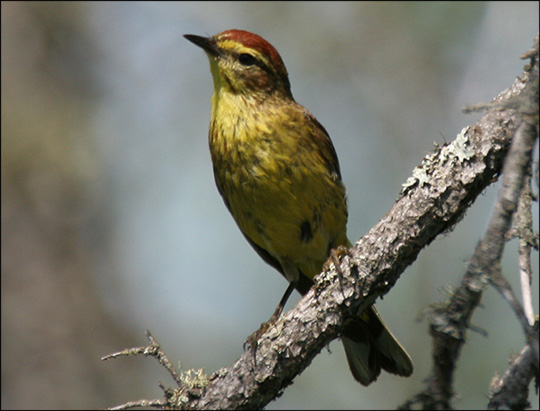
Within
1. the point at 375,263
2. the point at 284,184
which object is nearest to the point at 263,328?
the point at 284,184

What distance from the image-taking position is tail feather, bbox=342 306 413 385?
508 centimetres

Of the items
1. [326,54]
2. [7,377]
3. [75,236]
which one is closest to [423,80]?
[326,54]

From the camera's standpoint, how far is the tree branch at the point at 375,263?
3.71 meters

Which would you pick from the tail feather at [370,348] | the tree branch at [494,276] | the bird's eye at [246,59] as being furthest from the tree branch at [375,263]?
the bird's eye at [246,59]

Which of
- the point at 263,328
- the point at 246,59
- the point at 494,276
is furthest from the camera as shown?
the point at 246,59

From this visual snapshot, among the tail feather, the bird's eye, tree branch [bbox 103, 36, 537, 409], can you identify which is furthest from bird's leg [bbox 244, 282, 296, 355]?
the bird's eye

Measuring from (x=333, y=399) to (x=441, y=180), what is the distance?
5.91 metres

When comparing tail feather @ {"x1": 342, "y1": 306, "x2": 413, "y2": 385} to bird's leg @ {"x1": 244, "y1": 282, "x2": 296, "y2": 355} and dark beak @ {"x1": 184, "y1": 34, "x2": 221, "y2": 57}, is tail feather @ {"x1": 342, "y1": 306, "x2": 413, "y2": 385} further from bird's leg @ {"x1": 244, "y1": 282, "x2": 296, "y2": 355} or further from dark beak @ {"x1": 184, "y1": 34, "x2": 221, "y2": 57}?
dark beak @ {"x1": 184, "y1": 34, "x2": 221, "y2": 57}

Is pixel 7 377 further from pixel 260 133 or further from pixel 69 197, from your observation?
pixel 260 133

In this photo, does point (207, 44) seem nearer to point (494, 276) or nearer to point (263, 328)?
point (263, 328)

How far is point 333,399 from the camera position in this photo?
8.98 m

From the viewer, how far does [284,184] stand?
4.98 m

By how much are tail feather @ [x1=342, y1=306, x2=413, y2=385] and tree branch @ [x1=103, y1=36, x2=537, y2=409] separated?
3.70 ft

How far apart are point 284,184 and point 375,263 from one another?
1.29 m
